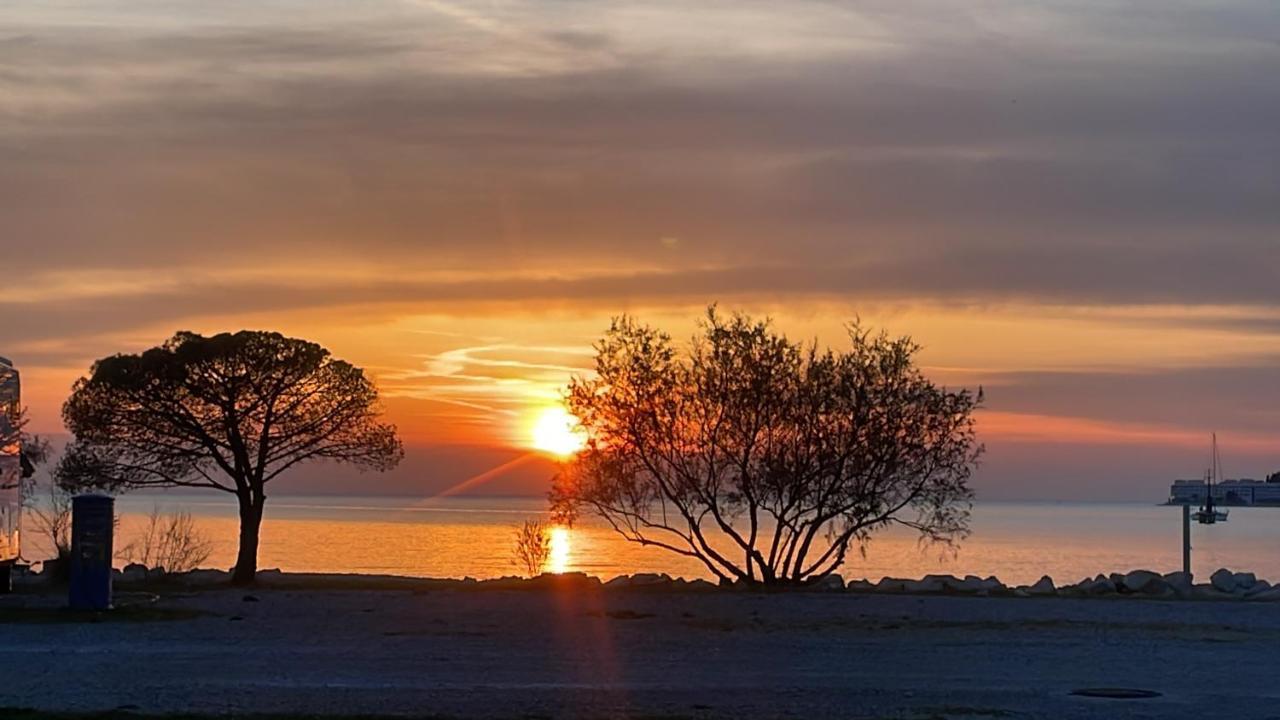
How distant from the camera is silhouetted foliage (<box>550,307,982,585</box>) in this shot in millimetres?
32062

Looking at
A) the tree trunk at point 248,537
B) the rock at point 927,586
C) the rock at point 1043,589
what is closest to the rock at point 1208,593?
the rock at point 1043,589

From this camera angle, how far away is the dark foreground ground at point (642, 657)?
15312 mm

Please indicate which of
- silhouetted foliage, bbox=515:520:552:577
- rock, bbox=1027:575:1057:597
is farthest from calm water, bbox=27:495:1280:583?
rock, bbox=1027:575:1057:597

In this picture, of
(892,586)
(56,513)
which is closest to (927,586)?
(892,586)

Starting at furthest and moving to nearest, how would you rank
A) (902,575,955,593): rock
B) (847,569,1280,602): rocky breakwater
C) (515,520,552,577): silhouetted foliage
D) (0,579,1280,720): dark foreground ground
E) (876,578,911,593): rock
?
(515,520,552,577): silhouetted foliage → (876,578,911,593): rock → (902,575,955,593): rock → (847,569,1280,602): rocky breakwater → (0,579,1280,720): dark foreground ground

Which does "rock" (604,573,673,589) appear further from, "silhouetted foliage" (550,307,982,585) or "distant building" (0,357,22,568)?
"distant building" (0,357,22,568)

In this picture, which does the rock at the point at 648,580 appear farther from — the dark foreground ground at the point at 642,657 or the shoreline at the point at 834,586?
the dark foreground ground at the point at 642,657

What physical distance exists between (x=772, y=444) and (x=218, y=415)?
10760 mm

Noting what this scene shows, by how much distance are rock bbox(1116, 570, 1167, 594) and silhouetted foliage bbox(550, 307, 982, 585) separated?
326 cm

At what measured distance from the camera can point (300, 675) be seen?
57.4 feet

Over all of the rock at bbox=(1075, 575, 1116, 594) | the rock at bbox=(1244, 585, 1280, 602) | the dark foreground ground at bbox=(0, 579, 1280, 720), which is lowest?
the dark foreground ground at bbox=(0, 579, 1280, 720)

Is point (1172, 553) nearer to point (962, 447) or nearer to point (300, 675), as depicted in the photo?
point (962, 447)

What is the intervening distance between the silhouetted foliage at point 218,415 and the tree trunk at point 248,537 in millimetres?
20

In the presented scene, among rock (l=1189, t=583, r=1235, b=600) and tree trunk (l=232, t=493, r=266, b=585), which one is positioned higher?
tree trunk (l=232, t=493, r=266, b=585)
